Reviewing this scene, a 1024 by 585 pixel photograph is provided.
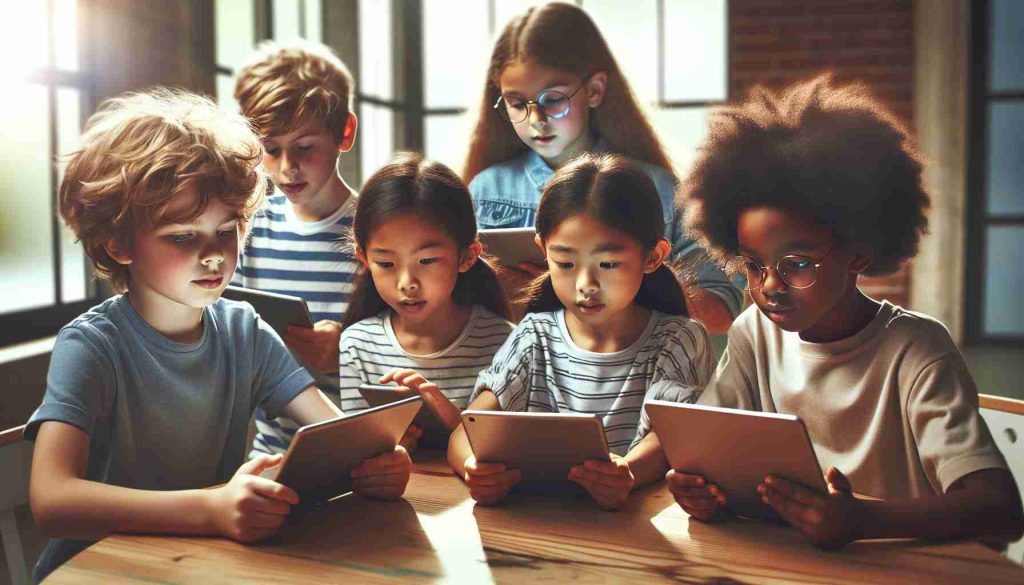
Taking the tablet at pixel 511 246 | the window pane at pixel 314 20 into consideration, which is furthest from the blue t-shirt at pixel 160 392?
the window pane at pixel 314 20

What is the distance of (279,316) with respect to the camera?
1.89 metres

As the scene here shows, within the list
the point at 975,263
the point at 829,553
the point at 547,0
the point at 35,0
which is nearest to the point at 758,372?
the point at 829,553

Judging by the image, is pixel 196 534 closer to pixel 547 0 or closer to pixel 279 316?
pixel 279 316

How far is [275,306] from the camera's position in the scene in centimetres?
184

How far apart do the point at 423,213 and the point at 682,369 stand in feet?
1.70

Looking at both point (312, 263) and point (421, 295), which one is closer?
point (421, 295)

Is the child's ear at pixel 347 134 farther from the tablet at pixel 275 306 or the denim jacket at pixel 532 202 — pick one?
the tablet at pixel 275 306

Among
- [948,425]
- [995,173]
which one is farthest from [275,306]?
[995,173]

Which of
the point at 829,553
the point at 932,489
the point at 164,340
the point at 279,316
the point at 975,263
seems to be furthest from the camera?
the point at 975,263

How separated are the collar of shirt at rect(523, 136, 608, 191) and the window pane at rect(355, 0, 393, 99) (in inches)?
107

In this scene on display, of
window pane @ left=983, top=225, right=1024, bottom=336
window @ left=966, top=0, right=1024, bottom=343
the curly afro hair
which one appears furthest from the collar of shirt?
window pane @ left=983, top=225, right=1024, bottom=336

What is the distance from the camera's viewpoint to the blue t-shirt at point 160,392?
1.40 meters

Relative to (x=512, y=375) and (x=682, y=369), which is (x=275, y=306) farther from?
(x=682, y=369)

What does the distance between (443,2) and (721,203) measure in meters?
4.26
